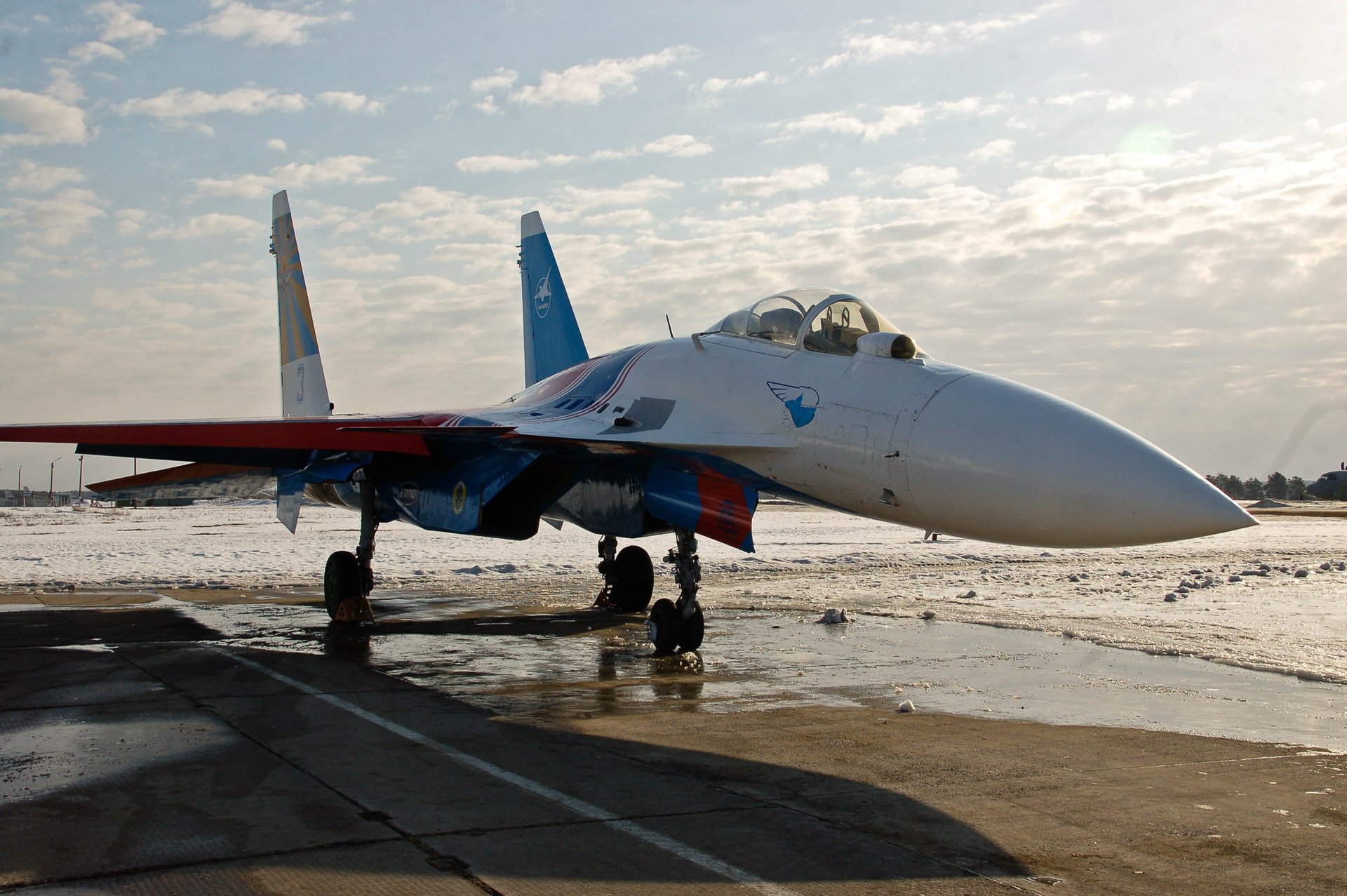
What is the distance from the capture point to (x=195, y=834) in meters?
4.11

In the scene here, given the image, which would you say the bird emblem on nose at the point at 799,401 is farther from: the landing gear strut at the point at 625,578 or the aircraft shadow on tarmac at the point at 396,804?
the landing gear strut at the point at 625,578

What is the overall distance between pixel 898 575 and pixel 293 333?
34.5 ft

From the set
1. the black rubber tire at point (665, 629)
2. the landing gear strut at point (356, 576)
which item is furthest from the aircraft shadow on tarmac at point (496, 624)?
the black rubber tire at point (665, 629)

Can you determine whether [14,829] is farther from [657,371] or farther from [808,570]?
[808,570]

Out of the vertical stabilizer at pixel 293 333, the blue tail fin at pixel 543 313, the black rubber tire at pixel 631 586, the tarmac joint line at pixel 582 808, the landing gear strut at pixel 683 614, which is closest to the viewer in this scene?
the tarmac joint line at pixel 582 808

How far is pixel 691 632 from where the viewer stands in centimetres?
920

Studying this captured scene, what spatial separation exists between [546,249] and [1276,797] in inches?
623

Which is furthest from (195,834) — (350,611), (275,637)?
(350,611)

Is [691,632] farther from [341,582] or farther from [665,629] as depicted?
[341,582]

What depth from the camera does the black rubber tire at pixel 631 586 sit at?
13102 millimetres

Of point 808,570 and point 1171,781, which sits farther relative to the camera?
point 808,570

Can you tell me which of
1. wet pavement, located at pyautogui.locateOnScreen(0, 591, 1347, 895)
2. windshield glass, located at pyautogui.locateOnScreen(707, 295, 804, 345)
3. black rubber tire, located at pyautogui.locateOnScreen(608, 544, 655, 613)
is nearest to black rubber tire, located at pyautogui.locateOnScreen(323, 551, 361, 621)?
wet pavement, located at pyautogui.locateOnScreen(0, 591, 1347, 895)

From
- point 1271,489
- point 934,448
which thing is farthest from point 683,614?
point 1271,489

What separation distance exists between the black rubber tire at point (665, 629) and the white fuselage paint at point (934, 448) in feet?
5.26
